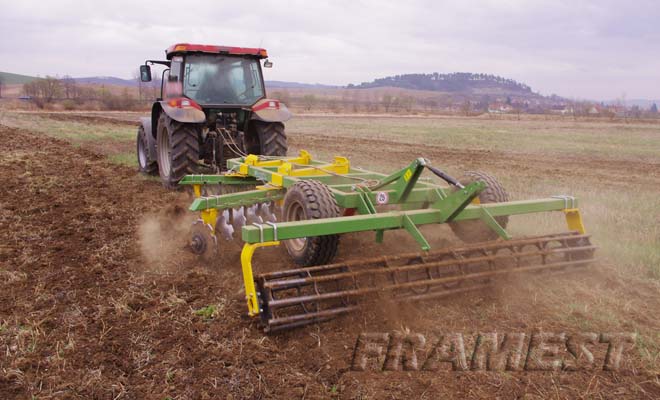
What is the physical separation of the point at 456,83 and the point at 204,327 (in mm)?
168651

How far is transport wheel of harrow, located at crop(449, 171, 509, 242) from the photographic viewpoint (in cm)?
455

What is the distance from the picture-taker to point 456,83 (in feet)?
537

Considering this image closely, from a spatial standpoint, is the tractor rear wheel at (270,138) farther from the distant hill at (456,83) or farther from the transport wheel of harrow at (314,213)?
the distant hill at (456,83)

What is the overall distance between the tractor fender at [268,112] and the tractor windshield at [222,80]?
32cm

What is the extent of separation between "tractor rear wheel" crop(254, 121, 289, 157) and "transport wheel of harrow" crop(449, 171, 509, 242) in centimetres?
382

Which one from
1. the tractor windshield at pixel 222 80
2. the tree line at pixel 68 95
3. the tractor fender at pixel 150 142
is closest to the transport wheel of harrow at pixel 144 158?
the tractor fender at pixel 150 142

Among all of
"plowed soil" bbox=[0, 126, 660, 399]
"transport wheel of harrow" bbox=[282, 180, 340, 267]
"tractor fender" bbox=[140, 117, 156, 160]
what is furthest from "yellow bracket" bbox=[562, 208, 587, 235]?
"tractor fender" bbox=[140, 117, 156, 160]

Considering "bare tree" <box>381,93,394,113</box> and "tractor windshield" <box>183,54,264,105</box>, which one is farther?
"bare tree" <box>381,93,394,113</box>

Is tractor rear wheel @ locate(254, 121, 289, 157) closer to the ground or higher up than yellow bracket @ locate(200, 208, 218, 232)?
higher up

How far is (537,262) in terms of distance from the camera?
4188 mm

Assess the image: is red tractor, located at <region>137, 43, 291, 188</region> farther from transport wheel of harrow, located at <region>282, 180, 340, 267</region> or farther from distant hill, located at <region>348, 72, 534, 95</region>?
distant hill, located at <region>348, 72, 534, 95</region>

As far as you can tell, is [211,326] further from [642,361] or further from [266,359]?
[642,361]

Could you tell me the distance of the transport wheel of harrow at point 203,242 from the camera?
4.71m

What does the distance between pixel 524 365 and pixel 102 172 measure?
821 centimetres
